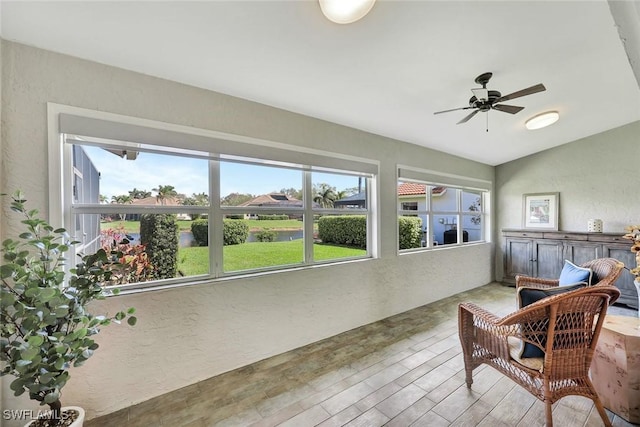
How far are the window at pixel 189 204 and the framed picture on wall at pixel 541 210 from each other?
389cm

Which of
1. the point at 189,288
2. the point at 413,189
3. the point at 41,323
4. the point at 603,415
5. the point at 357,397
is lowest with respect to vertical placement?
the point at 357,397

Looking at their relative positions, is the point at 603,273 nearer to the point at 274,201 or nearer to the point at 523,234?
the point at 274,201

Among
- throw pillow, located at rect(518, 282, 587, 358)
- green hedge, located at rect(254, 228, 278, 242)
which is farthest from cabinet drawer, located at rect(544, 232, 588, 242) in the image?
green hedge, located at rect(254, 228, 278, 242)

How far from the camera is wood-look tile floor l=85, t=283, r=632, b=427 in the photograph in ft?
5.86

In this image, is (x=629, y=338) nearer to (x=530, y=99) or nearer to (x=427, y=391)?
(x=427, y=391)

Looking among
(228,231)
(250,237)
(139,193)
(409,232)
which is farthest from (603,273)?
(139,193)

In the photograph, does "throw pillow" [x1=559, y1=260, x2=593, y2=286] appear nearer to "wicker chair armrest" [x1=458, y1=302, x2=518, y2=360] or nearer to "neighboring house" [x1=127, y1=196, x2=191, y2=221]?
"wicker chair armrest" [x1=458, y1=302, x2=518, y2=360]

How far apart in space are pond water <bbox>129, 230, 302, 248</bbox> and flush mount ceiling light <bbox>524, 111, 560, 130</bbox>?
3277mm

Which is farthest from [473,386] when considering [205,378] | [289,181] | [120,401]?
[120,401]

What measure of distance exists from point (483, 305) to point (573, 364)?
2.55m

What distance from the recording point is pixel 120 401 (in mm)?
1914

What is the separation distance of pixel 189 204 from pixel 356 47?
71.0 inches

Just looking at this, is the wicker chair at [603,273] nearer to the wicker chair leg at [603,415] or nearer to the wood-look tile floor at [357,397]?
the wicker chair leg at [603,415]

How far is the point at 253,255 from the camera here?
2.62m
